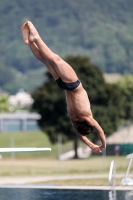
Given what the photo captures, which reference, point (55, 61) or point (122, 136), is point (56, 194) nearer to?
point (55, 61)

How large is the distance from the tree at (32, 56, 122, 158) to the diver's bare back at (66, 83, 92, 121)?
36.7 metres

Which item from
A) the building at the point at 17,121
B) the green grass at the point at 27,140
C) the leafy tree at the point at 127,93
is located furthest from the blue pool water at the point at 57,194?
the building at the point at 17,121

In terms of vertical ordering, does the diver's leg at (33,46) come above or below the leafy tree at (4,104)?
above

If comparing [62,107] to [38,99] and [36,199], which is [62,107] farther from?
[36,199]

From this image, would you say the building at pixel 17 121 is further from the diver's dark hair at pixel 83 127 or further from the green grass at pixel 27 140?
the diver's dark hair at pixel 83 127

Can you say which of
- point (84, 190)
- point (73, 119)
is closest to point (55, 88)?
point (84, 190)

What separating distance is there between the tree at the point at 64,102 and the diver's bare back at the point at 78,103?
A: 36717 mm

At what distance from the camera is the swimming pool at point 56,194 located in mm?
16462

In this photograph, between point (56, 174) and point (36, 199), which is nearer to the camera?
point (36, 199)

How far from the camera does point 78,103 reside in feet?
36.5

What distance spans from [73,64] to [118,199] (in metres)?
35.0

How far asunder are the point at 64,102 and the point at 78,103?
38619mm

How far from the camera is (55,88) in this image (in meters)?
50.4

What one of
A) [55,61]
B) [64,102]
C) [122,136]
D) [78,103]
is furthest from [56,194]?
[122,136]
